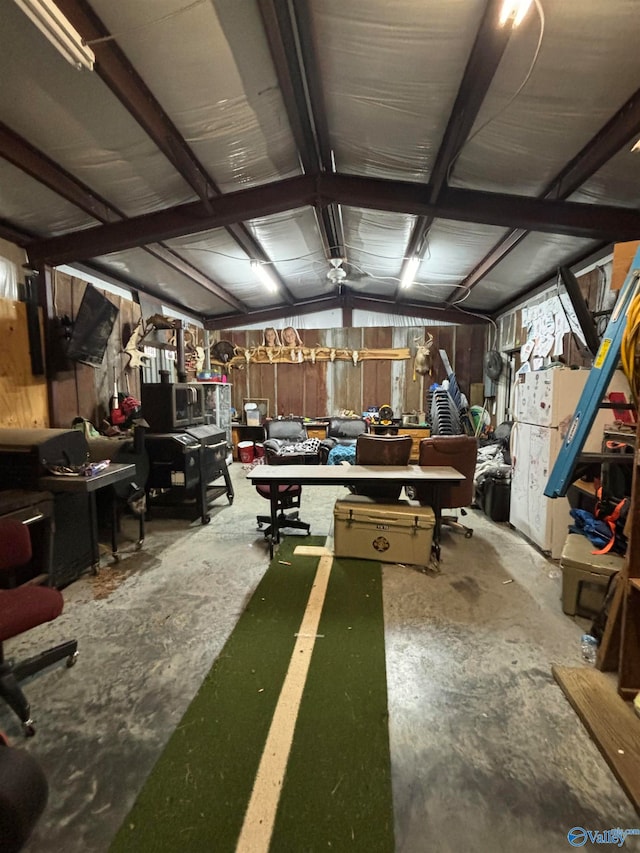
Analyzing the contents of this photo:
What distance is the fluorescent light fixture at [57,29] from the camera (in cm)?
145

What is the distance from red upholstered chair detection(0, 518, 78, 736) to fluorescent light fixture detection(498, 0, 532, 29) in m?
3.34

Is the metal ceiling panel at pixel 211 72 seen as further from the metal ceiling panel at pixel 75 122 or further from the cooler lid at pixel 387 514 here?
the cooler lid at pixel 387 514

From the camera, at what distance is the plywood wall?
25.2 feet

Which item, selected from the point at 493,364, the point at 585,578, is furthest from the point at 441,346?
the point at 585,578

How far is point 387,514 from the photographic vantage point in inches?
123

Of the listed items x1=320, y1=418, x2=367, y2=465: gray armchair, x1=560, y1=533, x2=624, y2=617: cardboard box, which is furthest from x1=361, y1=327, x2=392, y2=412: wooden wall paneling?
x1=560, y1=533, x2=624, y2=617: cardboard box

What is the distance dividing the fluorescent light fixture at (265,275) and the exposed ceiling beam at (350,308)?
124 centimetres

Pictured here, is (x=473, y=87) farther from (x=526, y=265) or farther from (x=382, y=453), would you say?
(x=526, y=265)

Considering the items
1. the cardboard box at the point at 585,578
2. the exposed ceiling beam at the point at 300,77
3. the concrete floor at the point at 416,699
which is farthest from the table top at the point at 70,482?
the cardboard box at the point at 585,578

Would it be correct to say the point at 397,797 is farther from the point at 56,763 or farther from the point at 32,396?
the point at 32,396

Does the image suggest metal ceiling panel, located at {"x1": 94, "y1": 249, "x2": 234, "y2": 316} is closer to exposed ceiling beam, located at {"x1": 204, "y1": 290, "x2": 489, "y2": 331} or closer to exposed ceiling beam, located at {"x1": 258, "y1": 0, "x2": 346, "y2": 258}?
exposed ceiling beam, located at {"x1": 204, "y1": 290, "x2": 489, "y2": 331}

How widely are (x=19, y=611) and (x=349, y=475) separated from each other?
2.25m

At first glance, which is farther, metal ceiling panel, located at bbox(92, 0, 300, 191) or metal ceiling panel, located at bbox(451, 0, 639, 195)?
metal ceiling panel, located at bbox(92, 0, 300, 191)

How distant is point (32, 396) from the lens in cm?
369
